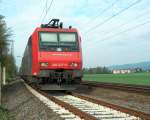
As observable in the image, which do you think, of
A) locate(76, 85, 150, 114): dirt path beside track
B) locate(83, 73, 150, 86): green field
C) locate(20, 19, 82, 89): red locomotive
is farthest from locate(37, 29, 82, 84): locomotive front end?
locate(83, 73, 150, 86): green field

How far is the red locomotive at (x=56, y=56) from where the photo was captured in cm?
1941

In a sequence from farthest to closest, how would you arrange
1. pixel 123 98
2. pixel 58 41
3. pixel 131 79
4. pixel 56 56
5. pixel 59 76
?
1. pixel 131 79
2. pixel 58 41
3. pixel 56 56
4. pixel 59 76
5. pixel 123 98

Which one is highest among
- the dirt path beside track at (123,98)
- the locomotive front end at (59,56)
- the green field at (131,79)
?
the locomotive front end at (59,56)

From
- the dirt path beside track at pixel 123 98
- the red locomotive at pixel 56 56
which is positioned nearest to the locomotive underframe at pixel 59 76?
the red locomotive at pixel 56 56

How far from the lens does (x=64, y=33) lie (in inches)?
808

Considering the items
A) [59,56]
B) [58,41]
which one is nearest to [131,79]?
[58,41]

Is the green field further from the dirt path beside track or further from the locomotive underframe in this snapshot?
the locomotive underframe

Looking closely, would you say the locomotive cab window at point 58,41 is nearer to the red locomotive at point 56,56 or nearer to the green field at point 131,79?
the red locomotive at point 56,56

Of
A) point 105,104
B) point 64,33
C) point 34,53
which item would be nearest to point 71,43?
point 64,33

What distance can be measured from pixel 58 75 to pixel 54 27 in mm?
3350

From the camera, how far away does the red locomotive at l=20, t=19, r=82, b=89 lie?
19406mm

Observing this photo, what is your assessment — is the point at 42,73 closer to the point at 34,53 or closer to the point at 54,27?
the point at 34,53

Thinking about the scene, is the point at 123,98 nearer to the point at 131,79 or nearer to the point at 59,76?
the point at 59,76

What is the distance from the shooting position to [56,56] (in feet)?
64.6
